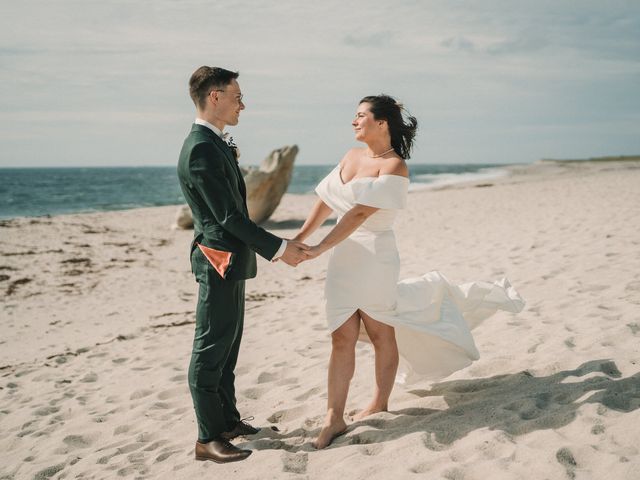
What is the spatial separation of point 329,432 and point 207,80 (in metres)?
2.17

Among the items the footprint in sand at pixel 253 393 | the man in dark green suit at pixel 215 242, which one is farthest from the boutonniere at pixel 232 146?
the footprint in sand at pixel 253 393

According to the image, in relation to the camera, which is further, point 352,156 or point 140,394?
point 140,394

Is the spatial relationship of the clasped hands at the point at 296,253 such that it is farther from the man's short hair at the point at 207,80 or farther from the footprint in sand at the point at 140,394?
the footprint in sand at the point at 140,394

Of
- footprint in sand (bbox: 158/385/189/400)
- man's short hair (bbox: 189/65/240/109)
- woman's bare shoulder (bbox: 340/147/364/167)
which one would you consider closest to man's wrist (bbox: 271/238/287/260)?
woman's bare shoulder (bbox: 340/147/364/167)

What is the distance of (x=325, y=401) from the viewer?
414 cm

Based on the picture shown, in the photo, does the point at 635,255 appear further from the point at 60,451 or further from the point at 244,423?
the point at 60,451

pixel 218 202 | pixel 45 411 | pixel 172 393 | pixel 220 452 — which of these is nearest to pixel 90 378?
pixel 45 411

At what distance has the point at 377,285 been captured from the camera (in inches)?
138

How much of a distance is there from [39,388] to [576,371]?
173 inches

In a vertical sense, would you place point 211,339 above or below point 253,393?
above

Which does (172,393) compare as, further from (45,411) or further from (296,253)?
(296,253)

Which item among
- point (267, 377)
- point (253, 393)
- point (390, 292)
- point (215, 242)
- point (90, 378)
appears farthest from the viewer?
point (90, 378)

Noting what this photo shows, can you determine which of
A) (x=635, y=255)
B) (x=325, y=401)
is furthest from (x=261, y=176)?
(x=325, y=401)

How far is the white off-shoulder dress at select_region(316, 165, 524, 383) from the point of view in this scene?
11.5 ft
